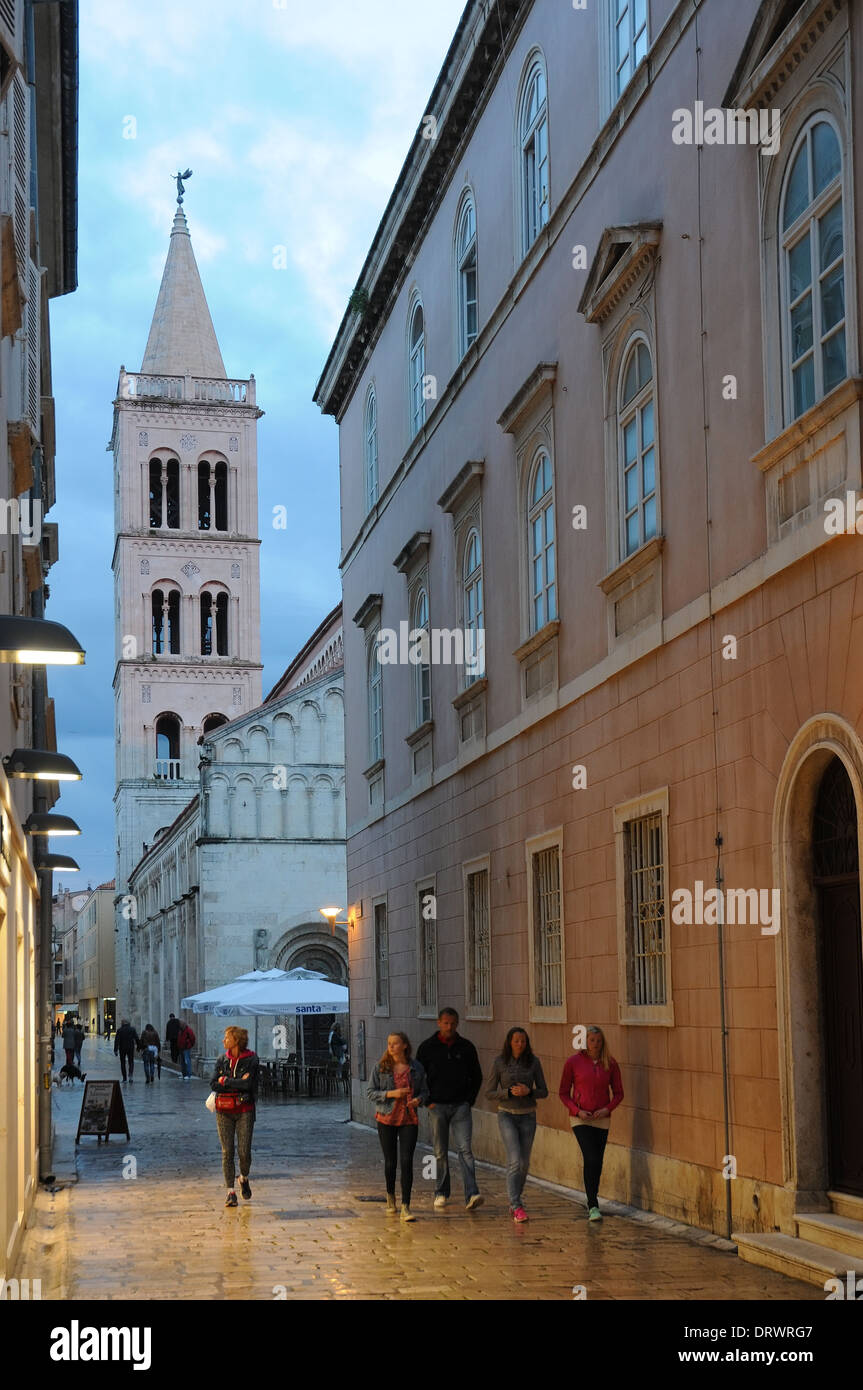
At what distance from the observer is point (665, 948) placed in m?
15.0

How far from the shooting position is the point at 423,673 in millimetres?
25672

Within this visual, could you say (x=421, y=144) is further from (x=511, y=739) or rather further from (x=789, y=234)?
(x=789, y=234)

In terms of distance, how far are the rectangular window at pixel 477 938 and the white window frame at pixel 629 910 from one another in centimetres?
567

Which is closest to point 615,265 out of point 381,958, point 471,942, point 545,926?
point 545,926

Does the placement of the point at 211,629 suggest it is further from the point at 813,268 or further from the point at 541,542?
the point at 813,268

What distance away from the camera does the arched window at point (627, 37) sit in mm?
16041

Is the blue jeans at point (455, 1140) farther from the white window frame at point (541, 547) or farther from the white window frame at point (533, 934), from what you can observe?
the white window frame at point (541, 547)

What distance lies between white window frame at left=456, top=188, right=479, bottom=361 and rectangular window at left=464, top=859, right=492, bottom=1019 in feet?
22.6

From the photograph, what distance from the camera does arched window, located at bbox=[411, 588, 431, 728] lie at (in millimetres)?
25484

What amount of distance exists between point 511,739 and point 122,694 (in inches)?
2475
